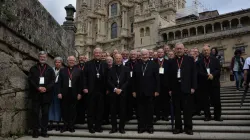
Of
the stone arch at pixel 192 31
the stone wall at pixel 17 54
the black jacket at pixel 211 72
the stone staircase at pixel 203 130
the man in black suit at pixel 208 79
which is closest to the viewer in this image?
the stone staircase at pixel 203 130

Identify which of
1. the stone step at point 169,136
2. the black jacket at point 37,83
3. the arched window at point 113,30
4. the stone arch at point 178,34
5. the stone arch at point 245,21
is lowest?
the stone step at point 169,136

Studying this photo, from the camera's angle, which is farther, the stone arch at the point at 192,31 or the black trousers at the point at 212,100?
the stone arch at the point at 192,31

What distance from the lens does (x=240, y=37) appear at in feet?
88.3

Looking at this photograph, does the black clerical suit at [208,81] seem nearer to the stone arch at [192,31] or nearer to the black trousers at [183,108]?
the black trousers at [183,108]

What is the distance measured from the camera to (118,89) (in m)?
6.23

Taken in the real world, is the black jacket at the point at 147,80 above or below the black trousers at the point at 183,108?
above

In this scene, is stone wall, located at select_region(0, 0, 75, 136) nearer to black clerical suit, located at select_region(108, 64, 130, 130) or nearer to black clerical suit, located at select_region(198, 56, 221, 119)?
black clerical suit, located at select_region(108, 64, 130, 130)

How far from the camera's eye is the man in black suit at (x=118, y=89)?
618cm

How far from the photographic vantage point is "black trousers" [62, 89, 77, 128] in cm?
643

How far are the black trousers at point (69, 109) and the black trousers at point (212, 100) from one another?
347cm

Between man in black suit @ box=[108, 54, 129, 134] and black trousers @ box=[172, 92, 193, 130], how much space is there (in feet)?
4.08

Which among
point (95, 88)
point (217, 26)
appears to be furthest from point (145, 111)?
point (217, 26)

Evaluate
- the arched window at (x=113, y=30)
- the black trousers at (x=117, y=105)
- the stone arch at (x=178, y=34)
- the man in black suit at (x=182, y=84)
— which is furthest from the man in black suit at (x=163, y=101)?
the arched window at (x=113, y=30)

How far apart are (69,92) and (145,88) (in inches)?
78.0
